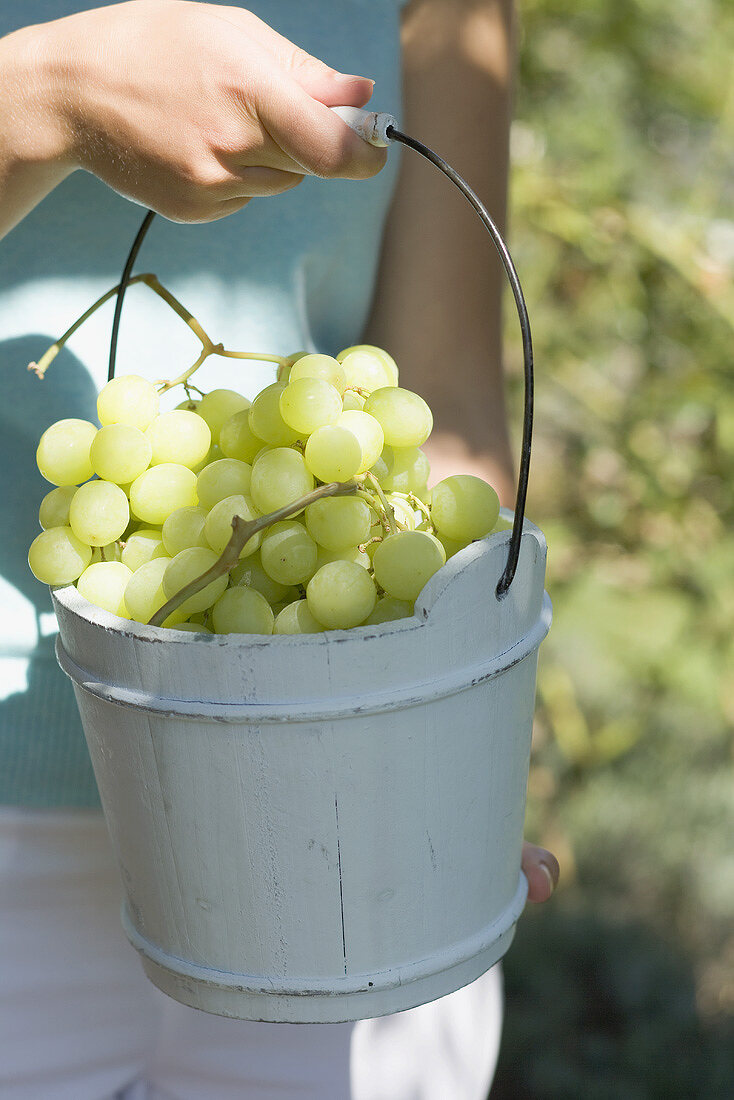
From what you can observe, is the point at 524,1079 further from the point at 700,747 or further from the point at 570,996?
the point at 700,747

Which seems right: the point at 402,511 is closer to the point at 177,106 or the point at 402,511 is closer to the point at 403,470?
the point at 403,470

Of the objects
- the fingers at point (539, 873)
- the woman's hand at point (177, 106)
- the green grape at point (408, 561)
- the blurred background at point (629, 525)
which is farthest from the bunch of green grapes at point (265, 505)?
the blurred background at point (629, 525)

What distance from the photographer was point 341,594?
1.59ft

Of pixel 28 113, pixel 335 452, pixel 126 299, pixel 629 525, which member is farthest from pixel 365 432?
pixel 629 525

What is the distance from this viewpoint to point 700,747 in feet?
6.45

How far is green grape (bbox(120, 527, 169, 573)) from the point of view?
56cm

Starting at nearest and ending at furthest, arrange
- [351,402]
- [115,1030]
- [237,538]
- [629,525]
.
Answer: [237,538]
[351,402]
[115,1030]
[629,525]

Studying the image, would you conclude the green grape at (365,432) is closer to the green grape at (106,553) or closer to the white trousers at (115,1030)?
the green grape at (106,553)

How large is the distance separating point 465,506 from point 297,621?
0.11 m

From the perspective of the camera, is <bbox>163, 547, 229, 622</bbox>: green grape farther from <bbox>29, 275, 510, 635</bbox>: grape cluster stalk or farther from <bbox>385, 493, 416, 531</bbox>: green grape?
<bbox>385, 493, 416, 531</bbox>: green grape

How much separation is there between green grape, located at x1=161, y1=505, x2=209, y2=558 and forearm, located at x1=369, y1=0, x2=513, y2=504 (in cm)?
42

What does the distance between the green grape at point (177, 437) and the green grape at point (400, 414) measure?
101 mm

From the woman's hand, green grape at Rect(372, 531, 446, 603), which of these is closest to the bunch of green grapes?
green grape at Rect(372, 531, 446, 603)

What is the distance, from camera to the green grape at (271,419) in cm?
53
